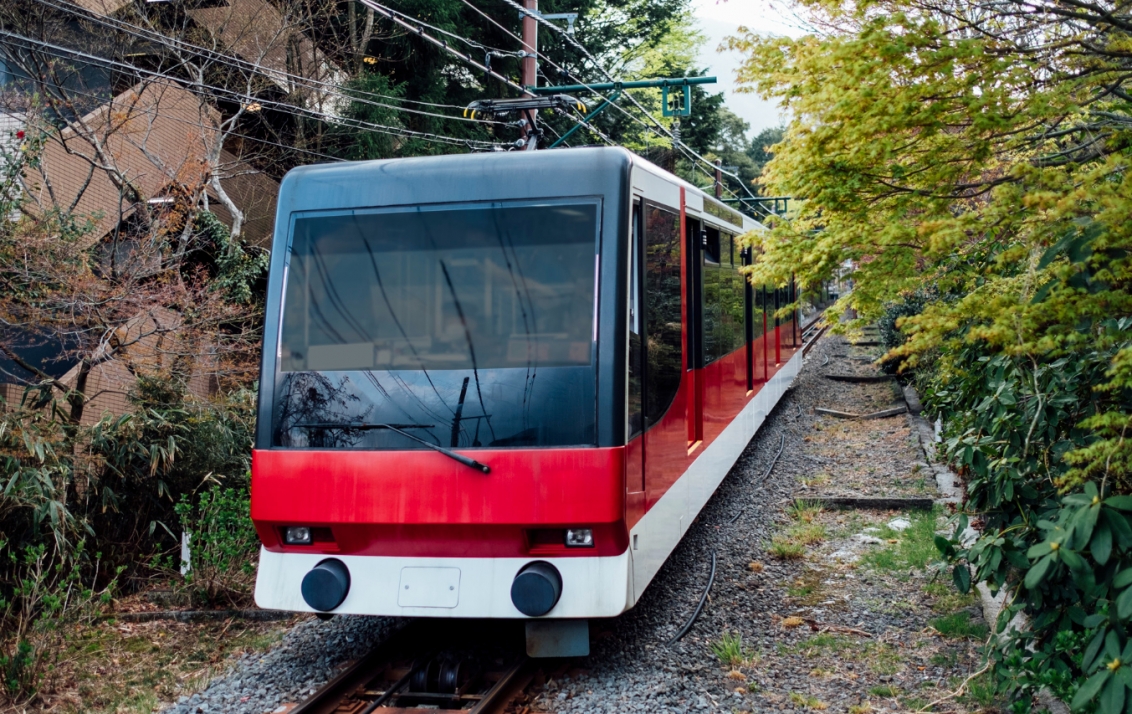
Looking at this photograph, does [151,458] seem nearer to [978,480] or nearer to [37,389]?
[37,389]

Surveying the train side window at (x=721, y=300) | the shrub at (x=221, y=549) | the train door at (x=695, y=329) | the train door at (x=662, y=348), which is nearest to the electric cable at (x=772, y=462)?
the train side window at (x=721, y=300)

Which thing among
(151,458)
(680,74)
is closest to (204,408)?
(151,458)

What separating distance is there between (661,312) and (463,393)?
61.2 inches

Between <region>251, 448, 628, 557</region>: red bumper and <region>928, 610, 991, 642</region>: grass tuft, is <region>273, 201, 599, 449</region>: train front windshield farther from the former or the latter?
<region>928, 610, 991, 642</region>: grass tuft

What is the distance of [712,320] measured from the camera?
27.8 ft

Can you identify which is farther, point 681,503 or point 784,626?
point 681,503

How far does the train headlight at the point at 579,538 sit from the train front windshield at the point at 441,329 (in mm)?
476

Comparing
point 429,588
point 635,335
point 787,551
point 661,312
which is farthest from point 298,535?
point 787,551

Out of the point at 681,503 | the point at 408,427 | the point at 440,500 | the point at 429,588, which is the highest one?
the point at 408,427

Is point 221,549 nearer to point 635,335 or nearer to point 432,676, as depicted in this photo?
point 432,676

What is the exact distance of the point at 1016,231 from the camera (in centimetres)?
433

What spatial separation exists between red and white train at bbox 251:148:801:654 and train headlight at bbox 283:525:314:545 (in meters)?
0.02

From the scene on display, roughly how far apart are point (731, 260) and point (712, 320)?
5.49ft

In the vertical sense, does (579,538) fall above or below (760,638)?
above
